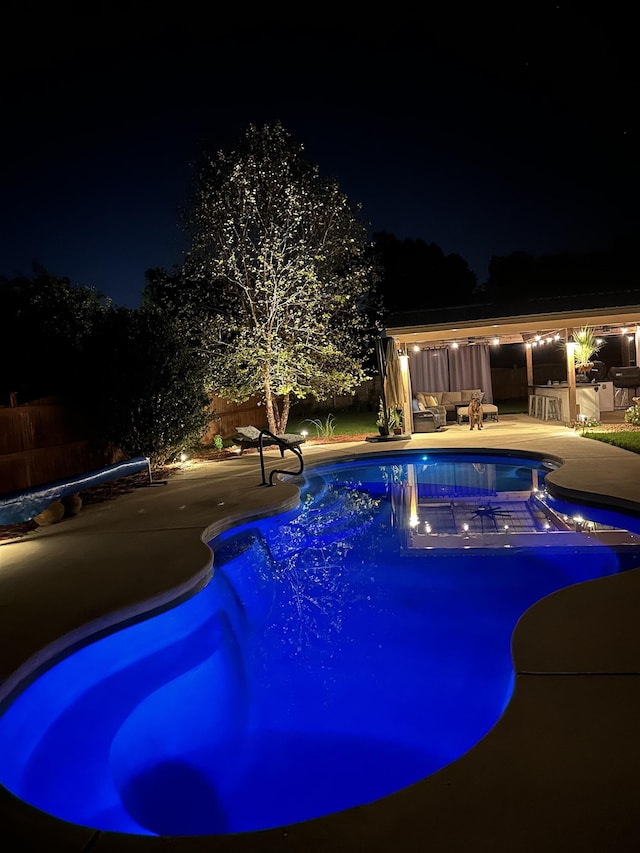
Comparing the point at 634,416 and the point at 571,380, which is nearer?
the point at 634,416

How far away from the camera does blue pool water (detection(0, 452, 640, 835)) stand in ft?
8.98

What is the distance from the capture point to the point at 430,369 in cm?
1967

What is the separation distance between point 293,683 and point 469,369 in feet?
56.4

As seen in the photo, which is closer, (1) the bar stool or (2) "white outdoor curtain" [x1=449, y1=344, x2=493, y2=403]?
(1) the bar stool

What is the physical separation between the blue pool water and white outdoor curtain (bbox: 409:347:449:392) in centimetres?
1381

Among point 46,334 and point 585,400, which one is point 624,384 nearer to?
point 585,400

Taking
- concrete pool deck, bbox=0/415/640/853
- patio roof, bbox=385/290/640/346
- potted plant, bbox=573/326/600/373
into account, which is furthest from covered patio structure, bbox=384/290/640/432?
concrete pool deck, bbox=0/415/640/853

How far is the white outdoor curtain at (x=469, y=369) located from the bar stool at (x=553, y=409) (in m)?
4.69

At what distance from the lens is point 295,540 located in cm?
625

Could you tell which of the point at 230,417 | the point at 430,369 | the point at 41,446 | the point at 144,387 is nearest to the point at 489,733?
the point at 41,446

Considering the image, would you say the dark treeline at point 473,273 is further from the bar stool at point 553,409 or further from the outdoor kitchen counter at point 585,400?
the outdoor kitchen counter at point 585,400

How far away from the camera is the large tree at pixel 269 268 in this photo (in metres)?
12.4

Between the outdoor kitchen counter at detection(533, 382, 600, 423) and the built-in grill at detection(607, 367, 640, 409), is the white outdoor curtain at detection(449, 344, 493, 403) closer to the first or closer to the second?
the built-in grill at detection(607, 367, 640, 409)

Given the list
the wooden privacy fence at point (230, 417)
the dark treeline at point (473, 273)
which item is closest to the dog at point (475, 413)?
the wooden privacy fence at point (230, 417)
